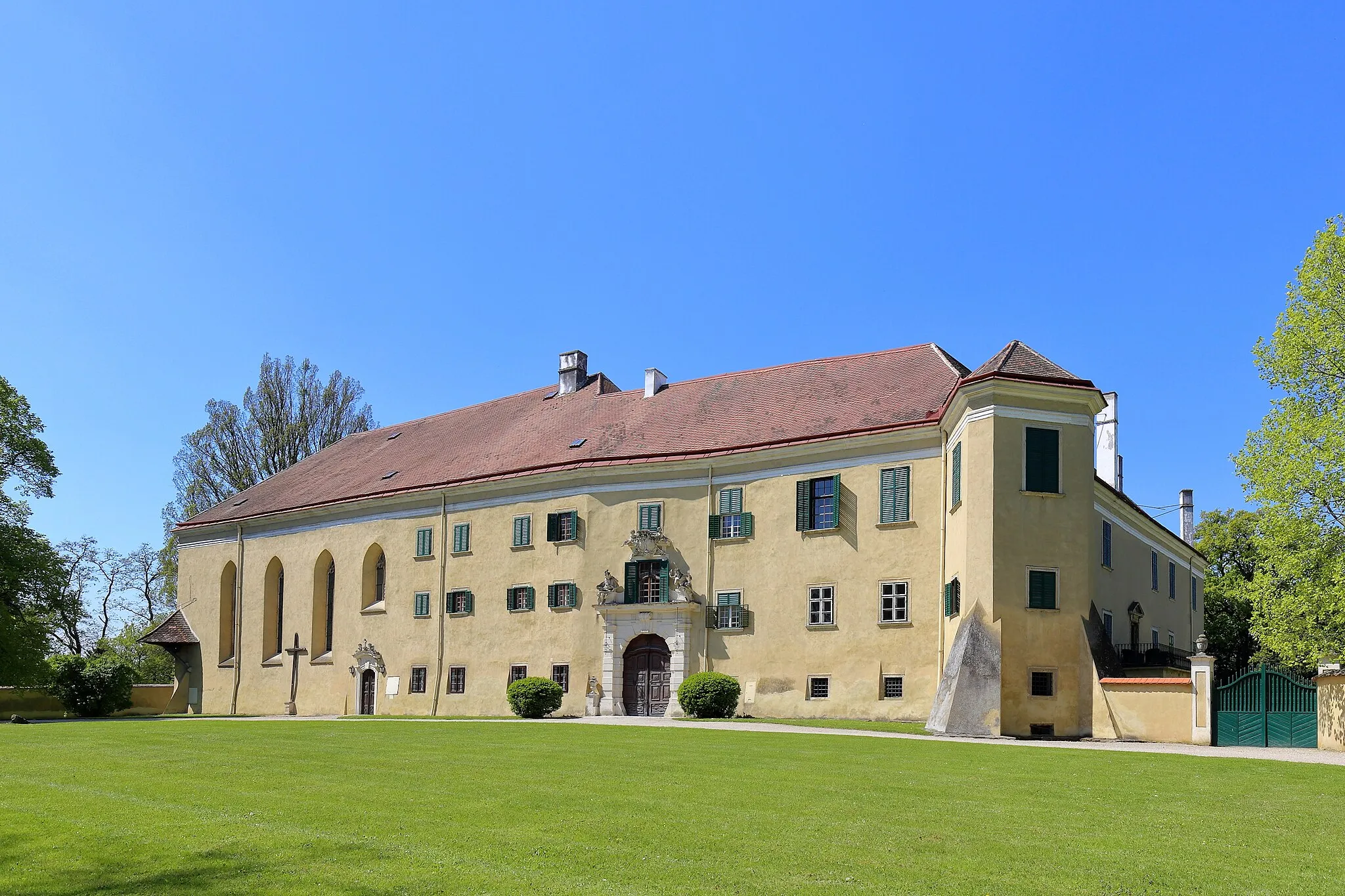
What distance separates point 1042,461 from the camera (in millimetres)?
29703

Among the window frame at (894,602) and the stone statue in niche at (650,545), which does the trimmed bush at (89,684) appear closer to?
the stone statue in niche at (650,545)

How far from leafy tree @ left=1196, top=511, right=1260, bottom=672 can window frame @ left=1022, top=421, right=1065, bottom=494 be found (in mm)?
26293

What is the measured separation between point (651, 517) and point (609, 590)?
262 centimetres

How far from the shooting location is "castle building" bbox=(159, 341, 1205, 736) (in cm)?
2953

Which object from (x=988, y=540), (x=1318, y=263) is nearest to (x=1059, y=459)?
(x=988, y=540)

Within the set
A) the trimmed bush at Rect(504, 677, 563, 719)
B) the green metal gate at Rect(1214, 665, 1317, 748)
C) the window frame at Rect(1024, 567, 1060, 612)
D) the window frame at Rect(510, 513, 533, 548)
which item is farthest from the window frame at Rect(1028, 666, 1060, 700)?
the window frame at Rect(510, 513, 533, 548)

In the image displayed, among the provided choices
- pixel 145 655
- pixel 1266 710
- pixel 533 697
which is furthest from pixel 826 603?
pixel 145 655

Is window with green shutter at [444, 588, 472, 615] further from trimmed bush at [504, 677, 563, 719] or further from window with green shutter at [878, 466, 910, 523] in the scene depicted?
window with green shutter at [878, 466, 910, 523]

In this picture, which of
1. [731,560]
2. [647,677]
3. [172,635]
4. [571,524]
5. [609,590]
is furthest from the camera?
[172,635]

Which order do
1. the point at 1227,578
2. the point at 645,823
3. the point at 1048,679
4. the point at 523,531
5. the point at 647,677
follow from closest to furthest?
1. the point at 645,823
2. the point at 1048,679
3. the point at 647,677
4. the point at 523,531
5. the point at 1227,578

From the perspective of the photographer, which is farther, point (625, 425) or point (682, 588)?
point (625, 425)

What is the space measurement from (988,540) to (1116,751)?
7.97 meters

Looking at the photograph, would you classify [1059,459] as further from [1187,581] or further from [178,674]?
[178,674]

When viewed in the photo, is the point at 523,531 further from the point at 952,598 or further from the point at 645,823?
the point at 645,823
